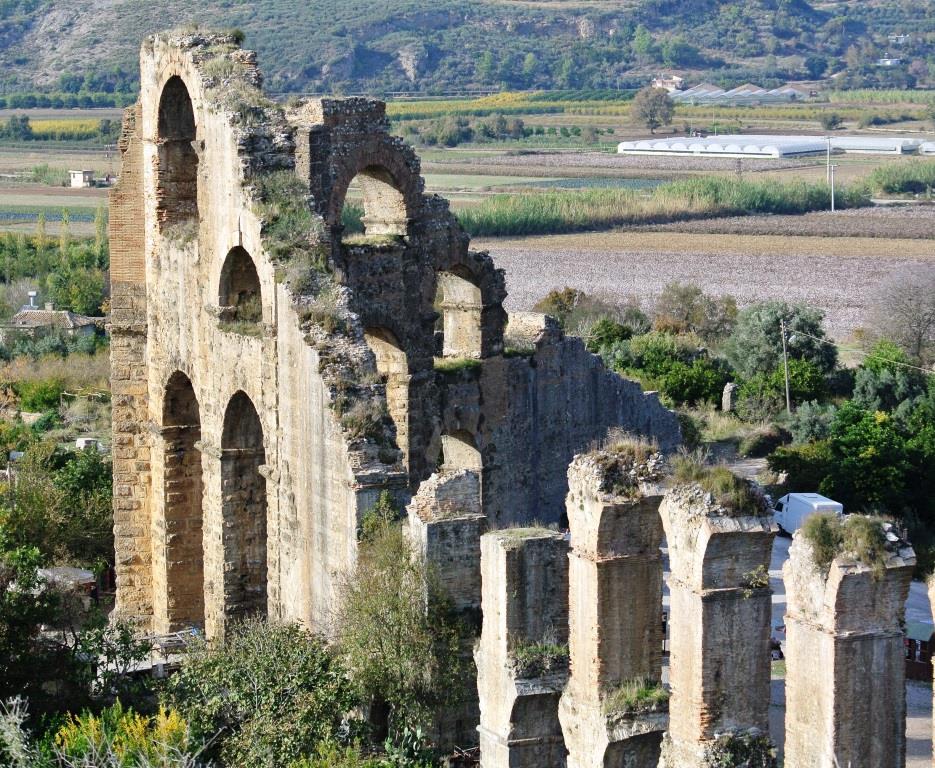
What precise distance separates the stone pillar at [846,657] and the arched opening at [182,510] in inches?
452

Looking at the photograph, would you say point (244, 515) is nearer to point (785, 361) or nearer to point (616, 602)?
point (616, 602)

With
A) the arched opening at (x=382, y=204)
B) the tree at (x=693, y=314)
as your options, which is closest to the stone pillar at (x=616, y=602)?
the arched opening at (x=382, y=204)

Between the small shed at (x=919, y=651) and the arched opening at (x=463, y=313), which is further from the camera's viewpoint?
the arched opening at (x=463, y=313)

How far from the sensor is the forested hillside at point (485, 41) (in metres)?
112

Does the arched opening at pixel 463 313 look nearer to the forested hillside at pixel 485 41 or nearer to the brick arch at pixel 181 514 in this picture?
the brick arch at pixel 181 514

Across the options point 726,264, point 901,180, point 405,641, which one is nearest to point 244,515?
point 405,641

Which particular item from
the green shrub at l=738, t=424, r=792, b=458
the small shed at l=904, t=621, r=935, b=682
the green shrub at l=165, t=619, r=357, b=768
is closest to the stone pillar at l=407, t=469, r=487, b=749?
the green shrub at l=165, t=619, r=357, b=768

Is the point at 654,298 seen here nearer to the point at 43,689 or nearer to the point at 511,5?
the point at 43,689

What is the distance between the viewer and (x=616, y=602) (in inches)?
619

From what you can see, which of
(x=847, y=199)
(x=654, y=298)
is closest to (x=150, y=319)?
(x=654, y=298)

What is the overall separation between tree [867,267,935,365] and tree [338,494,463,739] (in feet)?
92.6

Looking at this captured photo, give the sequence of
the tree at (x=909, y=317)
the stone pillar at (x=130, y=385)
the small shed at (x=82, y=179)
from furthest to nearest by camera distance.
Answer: the small shed at (x=82, y=179), the tree at (x=909, y=317), the stone pillar at (x=130, y=385)

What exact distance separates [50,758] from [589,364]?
534 inches

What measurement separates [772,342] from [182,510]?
19.5 meters
